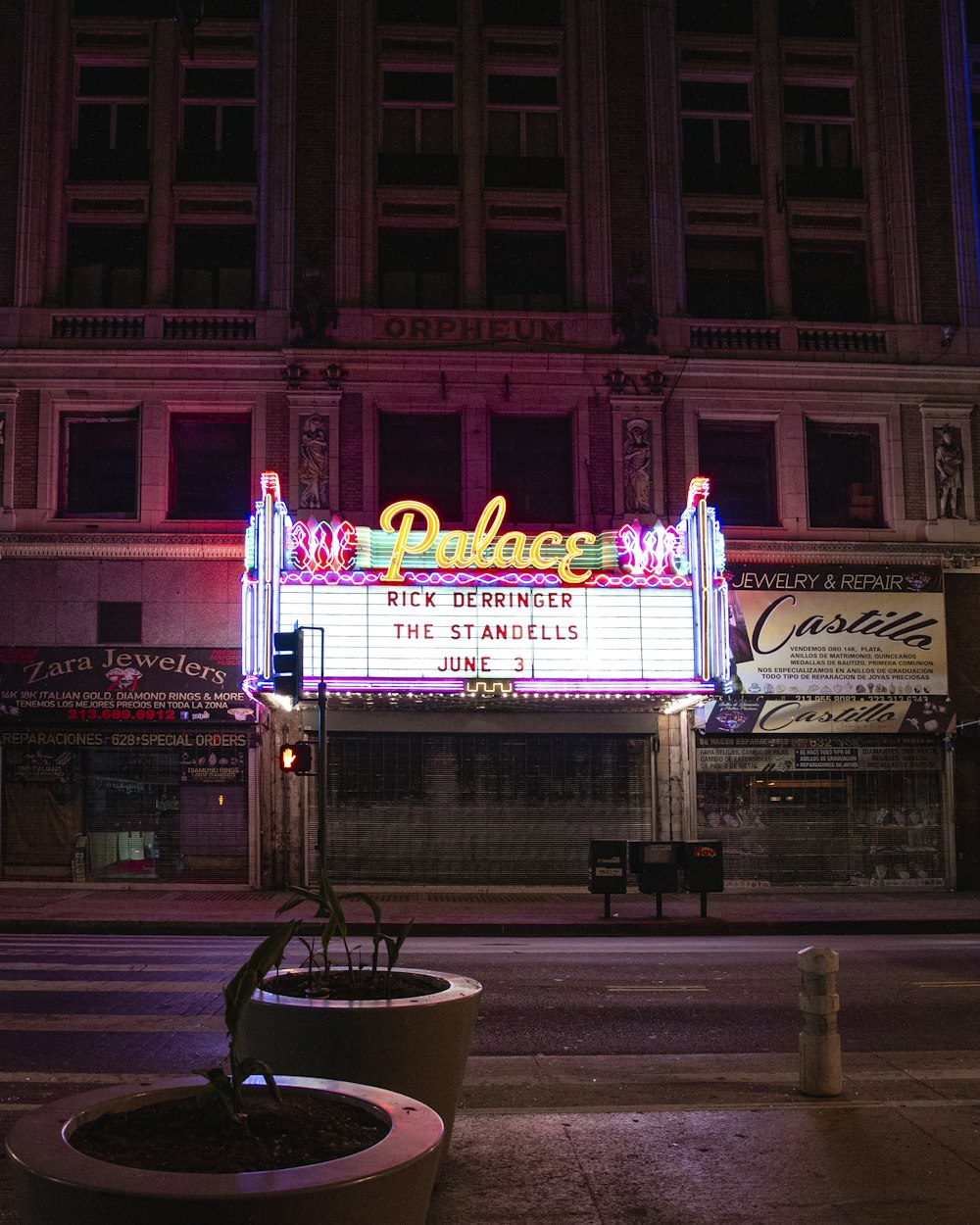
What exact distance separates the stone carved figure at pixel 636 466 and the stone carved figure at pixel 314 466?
6348 millimetres

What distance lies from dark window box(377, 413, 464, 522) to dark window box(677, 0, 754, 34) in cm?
1120

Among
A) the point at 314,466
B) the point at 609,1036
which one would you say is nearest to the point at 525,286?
the point at 314,466

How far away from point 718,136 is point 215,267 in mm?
12065

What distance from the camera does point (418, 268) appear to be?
27812 millimetres

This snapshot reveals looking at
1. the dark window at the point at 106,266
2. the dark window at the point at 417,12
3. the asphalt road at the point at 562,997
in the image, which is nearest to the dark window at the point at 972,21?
the dark window at the point at 417,12

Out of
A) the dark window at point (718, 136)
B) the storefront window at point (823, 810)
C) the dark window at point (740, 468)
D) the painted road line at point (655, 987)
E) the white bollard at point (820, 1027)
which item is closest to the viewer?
the white bollard at point (820, 1027)

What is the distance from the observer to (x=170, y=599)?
993 inches

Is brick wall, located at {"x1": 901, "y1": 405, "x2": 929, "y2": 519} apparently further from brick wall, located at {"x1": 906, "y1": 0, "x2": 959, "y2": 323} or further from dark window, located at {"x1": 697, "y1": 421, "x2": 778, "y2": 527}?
dark window, located at {"x1": 697, "y1": 421, "x2": 778, "y2": 527}

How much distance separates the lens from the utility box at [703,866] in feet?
64.3

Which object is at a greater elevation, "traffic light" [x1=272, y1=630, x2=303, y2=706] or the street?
"traffic light" [x1=272, y1=630, x2=303, y2=706]

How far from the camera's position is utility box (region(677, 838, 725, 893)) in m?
19.6

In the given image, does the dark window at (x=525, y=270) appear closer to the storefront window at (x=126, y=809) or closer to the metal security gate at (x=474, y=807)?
the metal security gate at (x=474, y=807)

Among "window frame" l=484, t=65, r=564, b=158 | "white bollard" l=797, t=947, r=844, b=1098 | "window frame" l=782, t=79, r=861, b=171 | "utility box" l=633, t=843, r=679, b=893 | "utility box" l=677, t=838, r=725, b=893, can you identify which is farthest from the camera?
"window frame" l=782, t=79, r=861, b=171

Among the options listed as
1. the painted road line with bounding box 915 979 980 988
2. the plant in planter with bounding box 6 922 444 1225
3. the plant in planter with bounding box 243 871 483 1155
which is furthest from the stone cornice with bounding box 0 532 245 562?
the plant in planter with bounding box 6 922 444 1225
